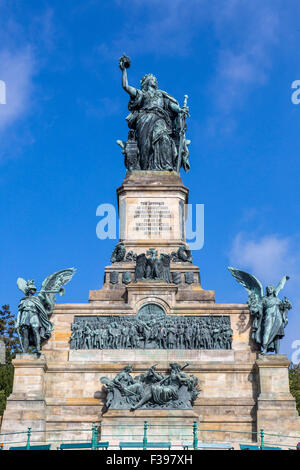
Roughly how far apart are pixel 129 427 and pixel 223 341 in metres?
5.81

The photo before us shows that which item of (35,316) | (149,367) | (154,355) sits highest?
(35,316)

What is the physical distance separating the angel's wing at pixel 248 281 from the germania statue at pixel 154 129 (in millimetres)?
7641

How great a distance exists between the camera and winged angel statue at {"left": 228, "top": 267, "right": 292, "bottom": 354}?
2820cm

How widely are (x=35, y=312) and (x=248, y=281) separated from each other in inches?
382

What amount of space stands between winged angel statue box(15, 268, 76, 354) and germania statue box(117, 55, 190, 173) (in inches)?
362

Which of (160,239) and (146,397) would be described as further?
(160,239)

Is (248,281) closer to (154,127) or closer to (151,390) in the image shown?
(151,390)

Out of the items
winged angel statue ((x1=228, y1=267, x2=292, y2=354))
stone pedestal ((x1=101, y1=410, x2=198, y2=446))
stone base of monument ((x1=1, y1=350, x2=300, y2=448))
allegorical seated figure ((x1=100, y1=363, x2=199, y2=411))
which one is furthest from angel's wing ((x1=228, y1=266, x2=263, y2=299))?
stone pedestal ((x1=101, y1=410, x2=198, y2=446))

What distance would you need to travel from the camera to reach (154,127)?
3553cm

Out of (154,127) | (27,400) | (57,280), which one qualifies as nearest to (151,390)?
(27,400)
